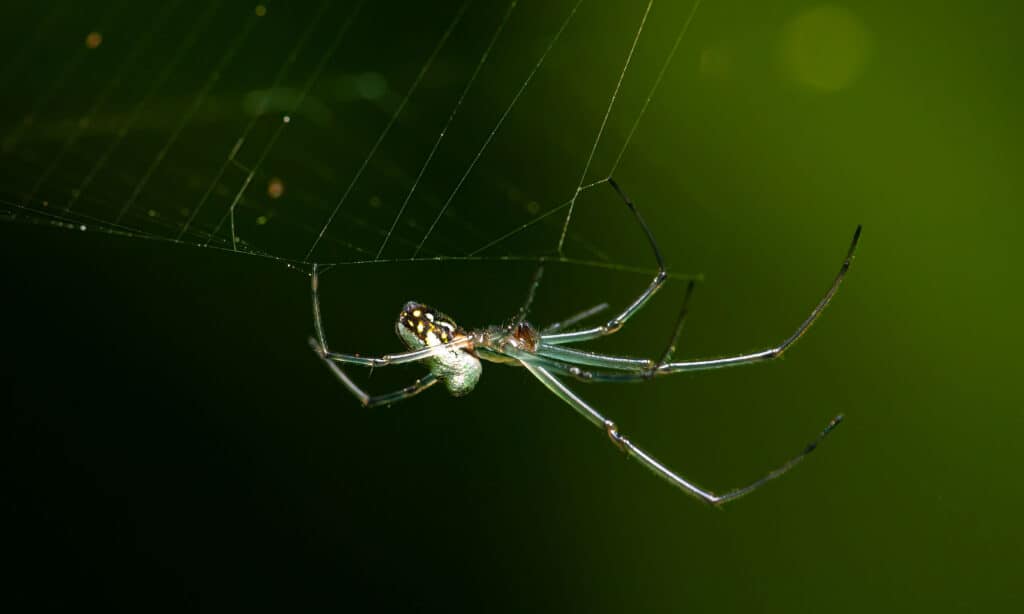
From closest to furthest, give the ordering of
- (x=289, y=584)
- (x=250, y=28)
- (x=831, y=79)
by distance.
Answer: (x=250, y=28), (x=831, y=79), (x=289, y=584)

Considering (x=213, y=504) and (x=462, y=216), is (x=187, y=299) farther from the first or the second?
(x=462, y=216)

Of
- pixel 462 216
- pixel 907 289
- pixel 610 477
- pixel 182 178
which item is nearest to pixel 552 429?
pixel 610 477

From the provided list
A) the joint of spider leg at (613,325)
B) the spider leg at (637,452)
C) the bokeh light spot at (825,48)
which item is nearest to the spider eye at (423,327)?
the spider leg at (637,452)

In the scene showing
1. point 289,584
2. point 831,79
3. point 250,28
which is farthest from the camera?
point 289,584

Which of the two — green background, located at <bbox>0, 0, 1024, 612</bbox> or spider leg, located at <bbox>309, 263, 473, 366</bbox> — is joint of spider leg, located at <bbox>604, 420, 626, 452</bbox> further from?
green background, located at <bbox>0, 0, 1024, 612</bbox>

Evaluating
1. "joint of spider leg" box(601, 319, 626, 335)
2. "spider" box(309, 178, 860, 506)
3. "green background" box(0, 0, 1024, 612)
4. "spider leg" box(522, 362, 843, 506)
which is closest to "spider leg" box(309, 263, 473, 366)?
"spider" box(309, 178, 860, 506)

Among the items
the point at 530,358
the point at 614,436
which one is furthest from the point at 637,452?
the point at 530,358
